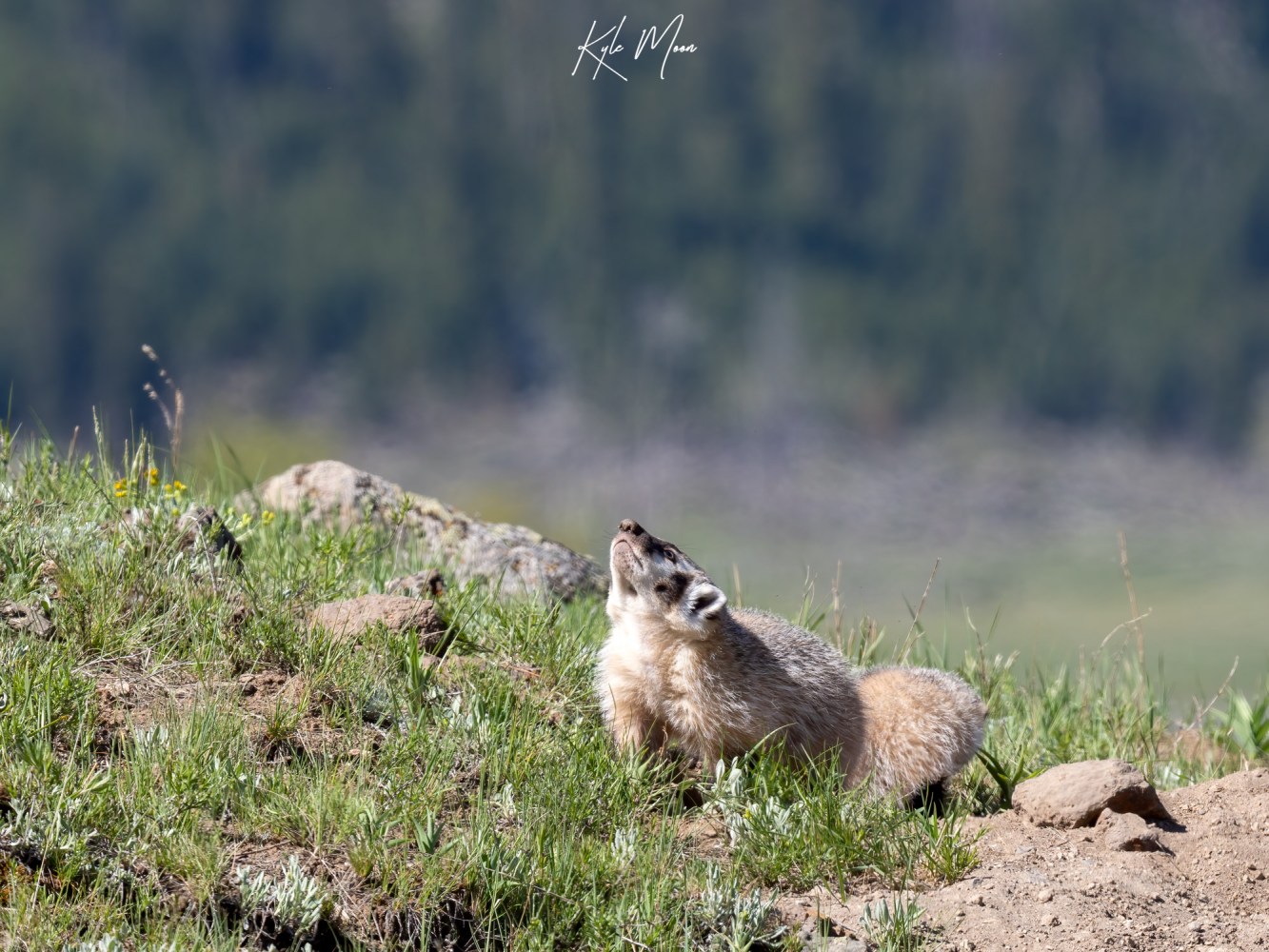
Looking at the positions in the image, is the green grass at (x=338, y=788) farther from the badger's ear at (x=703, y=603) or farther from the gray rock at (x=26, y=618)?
the badger's ear at (x=703, y=603)

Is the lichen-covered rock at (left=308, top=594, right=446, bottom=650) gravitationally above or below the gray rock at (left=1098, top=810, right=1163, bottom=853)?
above

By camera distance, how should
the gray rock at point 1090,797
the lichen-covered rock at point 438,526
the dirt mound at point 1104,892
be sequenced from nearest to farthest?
the dirt mound at point 1104,892 → the gray rock at point 1090,797 → the lichen-covered rock at point 438,526

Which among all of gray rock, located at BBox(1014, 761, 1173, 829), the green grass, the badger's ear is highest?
the badger's ear

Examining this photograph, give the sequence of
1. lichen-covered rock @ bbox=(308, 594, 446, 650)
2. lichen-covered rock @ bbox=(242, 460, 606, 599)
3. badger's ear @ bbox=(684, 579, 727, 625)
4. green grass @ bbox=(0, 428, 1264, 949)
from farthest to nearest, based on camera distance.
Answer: lichen-covered rock @ bbox=(242, 460, 606, 599) < lichen-covered rock @ bbox=(308, 594, 446, 650) < badger's ear @ bbox=(684, 579, 727, 625) < green grass @ bbox=(0, 428, 1264, 949)

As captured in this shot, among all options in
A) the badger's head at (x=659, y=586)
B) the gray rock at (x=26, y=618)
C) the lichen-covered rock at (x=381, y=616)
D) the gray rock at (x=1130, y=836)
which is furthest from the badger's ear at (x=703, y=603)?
the gray rock at (x=26, y=618)

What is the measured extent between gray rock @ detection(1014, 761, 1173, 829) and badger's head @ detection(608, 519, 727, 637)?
61.4 inches

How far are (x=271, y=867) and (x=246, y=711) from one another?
97cm

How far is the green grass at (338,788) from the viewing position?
439cm

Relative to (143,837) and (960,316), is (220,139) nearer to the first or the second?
(960,316)

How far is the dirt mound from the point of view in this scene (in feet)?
15.3

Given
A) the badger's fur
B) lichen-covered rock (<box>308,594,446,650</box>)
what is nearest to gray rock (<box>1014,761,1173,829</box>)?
the badger's fur

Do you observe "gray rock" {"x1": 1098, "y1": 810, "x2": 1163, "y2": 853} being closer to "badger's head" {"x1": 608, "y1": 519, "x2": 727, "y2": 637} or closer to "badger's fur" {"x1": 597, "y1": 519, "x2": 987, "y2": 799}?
"badger's fur" {"x1": 597, "y1": 519, "x2": 987, "y2": 799}

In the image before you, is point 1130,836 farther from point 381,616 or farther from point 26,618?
point 26,618

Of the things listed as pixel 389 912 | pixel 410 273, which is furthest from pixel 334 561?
pixel 410 273
